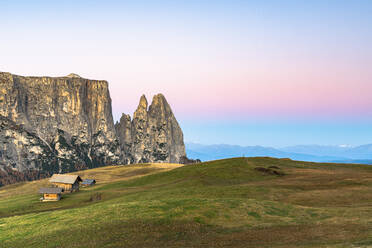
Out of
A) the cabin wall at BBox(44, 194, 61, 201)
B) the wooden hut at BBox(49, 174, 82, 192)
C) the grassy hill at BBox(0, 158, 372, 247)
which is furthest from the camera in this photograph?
the wooden hut at BBox(49, 174, 82, 192)

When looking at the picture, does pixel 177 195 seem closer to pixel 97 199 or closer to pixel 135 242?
pixel 97 199

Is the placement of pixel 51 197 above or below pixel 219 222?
below

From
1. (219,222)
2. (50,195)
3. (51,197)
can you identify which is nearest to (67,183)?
(50,195)

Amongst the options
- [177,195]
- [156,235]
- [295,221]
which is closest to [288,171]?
[177,195]

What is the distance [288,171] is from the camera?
95438mm

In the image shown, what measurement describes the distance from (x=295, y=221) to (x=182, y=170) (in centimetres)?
6567

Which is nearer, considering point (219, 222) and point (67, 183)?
point (219, 222)

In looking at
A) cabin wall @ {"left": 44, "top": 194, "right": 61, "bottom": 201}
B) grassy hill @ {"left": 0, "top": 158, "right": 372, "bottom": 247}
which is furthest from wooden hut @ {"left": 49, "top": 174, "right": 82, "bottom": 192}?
grassy hill @ {"left": 0, "top": 158, "right": 372, "bottom": 247}

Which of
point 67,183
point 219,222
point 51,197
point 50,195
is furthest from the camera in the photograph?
point 67,183

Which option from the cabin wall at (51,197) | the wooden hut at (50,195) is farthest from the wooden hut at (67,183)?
the cabin wall at (51,197)

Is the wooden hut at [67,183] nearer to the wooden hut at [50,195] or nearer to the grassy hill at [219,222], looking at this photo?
the wooden hut at [50,195]

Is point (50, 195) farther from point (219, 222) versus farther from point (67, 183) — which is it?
point (219, 222)

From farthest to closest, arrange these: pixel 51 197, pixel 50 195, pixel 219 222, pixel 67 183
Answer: pixel 67 183, pixel 50 195, pixel 51 197, pixel 219 222

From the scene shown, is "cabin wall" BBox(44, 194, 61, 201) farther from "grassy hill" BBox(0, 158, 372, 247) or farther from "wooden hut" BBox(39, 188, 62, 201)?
"grassy hill" BBox(0, 158, 372, 247)
